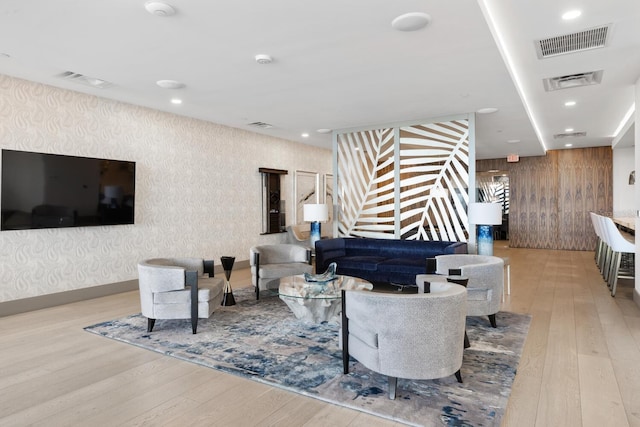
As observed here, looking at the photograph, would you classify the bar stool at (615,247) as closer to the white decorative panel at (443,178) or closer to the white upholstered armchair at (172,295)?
the white decorative panel at (443,178)

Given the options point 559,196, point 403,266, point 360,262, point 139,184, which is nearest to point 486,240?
point 403,266

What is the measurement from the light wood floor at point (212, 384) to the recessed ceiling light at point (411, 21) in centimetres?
288

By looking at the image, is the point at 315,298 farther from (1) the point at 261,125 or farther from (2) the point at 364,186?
(1) the point at 261,125

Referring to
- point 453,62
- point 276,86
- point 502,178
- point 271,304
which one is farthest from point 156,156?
point 502,178

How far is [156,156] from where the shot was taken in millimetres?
6246

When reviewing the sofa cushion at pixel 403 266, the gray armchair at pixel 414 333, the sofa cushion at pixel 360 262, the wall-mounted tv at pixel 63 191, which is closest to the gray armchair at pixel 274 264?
the sofa cushion at pixel 360 262

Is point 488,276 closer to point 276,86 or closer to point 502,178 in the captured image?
point 276,86

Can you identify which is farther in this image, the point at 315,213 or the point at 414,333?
the point at 315,213

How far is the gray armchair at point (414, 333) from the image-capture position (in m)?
2.42

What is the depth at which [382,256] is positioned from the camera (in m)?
6.43

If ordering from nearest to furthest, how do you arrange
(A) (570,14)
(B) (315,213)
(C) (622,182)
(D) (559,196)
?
(A) (570,14), (B) (315,213), (C) (622,182), (D) (559,196)

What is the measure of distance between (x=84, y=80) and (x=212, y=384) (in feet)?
13.4

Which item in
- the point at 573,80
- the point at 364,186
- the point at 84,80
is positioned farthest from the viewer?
the point at 364,186

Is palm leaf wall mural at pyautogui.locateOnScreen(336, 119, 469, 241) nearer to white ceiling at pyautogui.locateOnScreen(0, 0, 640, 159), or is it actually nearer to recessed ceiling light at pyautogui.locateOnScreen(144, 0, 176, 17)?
white ceiling at pyautogui.locateOnScreen(0, 0, 640, 159)
